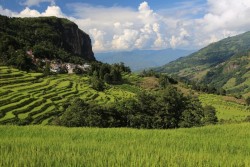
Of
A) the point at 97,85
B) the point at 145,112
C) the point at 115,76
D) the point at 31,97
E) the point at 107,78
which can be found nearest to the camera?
the point at 145,112

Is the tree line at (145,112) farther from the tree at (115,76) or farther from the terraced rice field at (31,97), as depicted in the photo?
the tree at (115,76)

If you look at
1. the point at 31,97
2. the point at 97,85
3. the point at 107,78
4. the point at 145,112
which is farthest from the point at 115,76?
the point at 145,112

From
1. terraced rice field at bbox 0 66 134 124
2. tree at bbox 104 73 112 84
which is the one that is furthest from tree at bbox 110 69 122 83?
terraced rice field at bbox 0 66 134 124

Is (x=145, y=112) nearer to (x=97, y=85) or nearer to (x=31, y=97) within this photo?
(x=31, y=97)

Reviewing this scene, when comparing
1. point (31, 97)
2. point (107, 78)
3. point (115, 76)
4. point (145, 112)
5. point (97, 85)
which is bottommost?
point (145, 112)

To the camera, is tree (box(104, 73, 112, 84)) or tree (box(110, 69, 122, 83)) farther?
tree (box(110, 69, 122, 83))

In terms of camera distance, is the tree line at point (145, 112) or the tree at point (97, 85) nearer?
the tree line at point (145, 112)

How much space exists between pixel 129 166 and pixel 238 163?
267 cm

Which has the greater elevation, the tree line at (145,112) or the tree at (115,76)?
the tree at (115,76)

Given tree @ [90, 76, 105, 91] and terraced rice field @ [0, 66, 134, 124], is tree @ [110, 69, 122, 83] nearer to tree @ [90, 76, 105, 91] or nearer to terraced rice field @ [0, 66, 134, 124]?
tree @ [90, 76, 105, 91]

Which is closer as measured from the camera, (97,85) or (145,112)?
(145,112)

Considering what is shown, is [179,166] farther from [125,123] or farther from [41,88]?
[41,88]

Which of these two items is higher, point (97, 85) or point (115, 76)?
point (115, 76)

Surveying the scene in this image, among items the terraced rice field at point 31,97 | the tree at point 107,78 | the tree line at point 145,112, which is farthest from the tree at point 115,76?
the tree line at point 145,112
